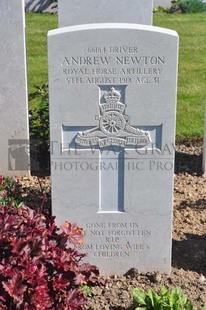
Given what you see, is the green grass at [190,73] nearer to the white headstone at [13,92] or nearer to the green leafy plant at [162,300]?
the white headstone at [13,92]

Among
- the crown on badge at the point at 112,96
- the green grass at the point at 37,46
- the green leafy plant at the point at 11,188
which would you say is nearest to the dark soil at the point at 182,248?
the green leafy plant at the point at 11,188

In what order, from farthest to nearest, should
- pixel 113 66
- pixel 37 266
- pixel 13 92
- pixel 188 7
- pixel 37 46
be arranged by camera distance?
1. pixel 188 7
2. pixel 37 46
3. pixel 13 92
4. pixel 113 66
5. pixel 37 266

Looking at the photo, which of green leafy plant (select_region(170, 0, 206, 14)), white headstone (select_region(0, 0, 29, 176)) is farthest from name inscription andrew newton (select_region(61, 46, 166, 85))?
green leafy plant (select_region(170, 0, 206, 14))

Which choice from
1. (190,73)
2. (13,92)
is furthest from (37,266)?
(190,73)

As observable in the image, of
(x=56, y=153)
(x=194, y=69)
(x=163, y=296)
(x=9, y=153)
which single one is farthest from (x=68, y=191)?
(x=194, y=69)

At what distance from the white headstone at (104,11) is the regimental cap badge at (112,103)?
6.98 ft

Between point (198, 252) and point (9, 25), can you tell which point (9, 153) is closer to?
point (9, 25)

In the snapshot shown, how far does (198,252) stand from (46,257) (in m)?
1.52

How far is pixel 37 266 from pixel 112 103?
121 centimetres

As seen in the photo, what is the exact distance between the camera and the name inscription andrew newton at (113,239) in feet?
14.5

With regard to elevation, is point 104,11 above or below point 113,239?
above

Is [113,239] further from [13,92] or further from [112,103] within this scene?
[13,92]

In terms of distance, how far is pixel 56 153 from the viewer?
423 cm

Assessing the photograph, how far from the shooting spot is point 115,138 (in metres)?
4.17
